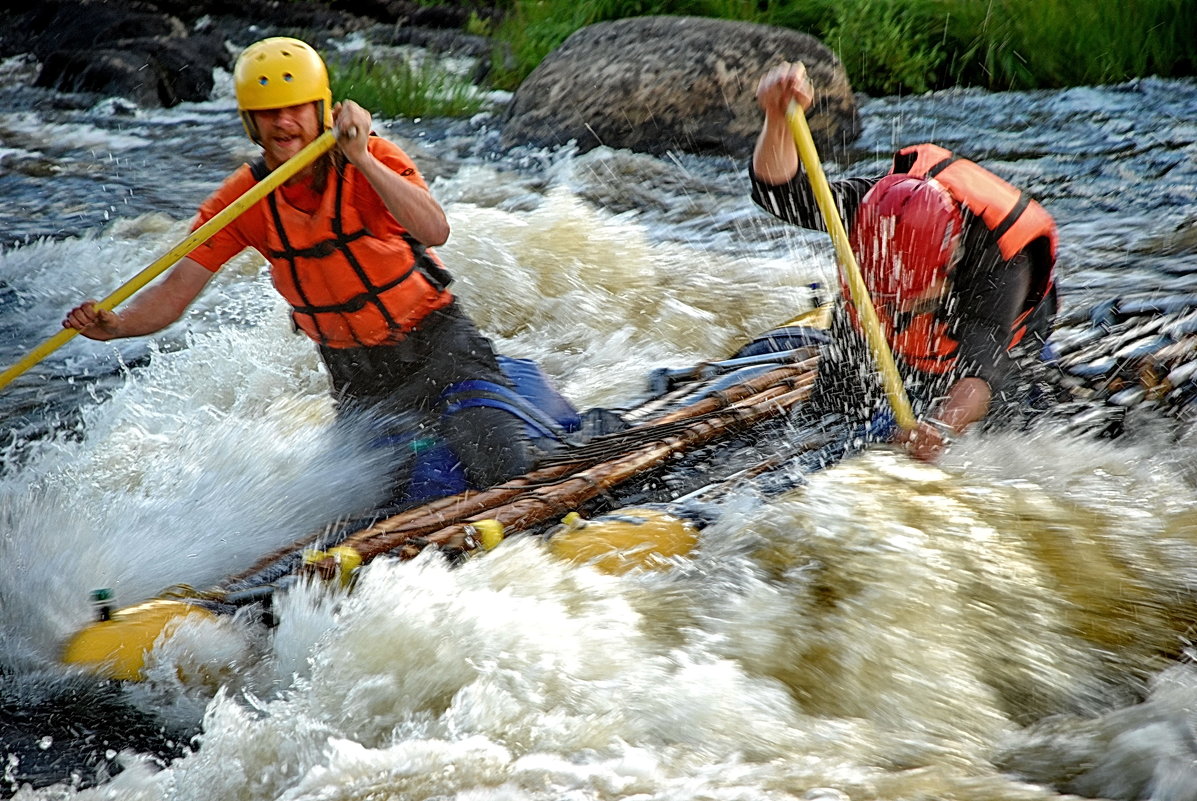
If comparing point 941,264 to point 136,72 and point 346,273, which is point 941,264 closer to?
point 346,273

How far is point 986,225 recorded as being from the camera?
10.1ft

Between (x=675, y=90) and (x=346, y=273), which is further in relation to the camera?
(x=675, y=90)

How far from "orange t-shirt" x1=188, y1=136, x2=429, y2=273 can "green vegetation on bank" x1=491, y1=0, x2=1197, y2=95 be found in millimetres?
6538

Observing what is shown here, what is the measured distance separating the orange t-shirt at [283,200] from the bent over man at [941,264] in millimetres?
1100

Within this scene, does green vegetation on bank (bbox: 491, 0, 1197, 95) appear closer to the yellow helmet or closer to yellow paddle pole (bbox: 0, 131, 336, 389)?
the yellow helmet

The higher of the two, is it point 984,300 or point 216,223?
point 216,223

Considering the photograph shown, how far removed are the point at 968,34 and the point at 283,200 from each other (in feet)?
23.3

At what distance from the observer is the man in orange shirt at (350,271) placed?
3.29 m

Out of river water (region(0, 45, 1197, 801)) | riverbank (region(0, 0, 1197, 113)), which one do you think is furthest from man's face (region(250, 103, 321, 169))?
riverbank (region(0, 0, 1197, 113))

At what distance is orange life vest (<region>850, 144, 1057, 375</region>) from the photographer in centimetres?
310

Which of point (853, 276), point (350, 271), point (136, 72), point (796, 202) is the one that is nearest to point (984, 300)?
point (853, 276)

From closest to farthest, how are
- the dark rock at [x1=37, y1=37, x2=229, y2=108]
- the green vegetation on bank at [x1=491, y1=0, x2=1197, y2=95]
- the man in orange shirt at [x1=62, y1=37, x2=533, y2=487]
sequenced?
1. the man in orange shirt at [x1=62, y1=37, x2=533, y2=487]
2. the green vegetation on bank at [x1=491, y1=0, x2=1197, y2=95]
3. the dark rock at [x1=37, y1=37, x2=229, y2=108]

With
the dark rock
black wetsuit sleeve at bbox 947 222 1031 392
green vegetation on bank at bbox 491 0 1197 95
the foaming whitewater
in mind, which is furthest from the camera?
the dark rock

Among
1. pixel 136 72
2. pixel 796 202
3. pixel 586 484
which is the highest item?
pixel 136 72
